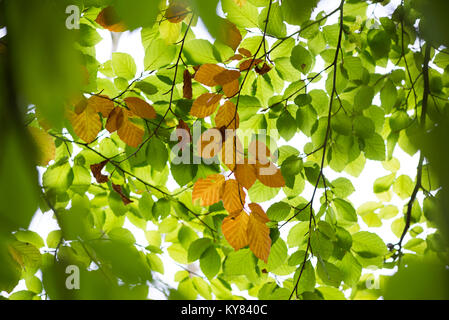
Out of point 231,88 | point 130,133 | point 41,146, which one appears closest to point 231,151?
point 231,88

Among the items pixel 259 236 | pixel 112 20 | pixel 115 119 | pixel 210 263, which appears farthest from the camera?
pixel 210 263

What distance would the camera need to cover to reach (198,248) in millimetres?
1008

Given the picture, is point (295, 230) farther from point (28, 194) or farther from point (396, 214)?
point (28, 194)

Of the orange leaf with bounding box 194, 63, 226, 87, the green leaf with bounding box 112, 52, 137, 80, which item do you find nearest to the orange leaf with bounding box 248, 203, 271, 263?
the orange leaf with bounding box 194, 63, 226, 87

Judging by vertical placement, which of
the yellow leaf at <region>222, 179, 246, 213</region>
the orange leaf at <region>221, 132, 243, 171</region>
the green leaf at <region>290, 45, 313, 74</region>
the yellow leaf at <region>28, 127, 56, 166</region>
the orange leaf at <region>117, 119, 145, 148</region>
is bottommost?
the yellow leaf at <region>28, 127, 56, 166</region>

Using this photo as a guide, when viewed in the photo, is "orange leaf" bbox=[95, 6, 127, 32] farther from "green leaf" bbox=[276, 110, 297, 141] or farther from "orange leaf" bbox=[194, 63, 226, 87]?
"green leaf" bbox=[276, 110, 297, 141]

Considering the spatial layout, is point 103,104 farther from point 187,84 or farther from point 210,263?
point 210,263

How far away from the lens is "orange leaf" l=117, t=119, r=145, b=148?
2.94 ft

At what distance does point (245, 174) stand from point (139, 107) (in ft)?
1.04

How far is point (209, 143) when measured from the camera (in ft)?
2.85

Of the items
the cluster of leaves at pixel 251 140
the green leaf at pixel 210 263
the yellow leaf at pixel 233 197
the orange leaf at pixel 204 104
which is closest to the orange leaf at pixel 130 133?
the cluster of leaves at pixel 251 140

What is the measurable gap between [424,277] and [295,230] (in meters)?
0.77

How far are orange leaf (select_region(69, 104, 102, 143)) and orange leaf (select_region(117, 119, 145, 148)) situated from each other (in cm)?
9
